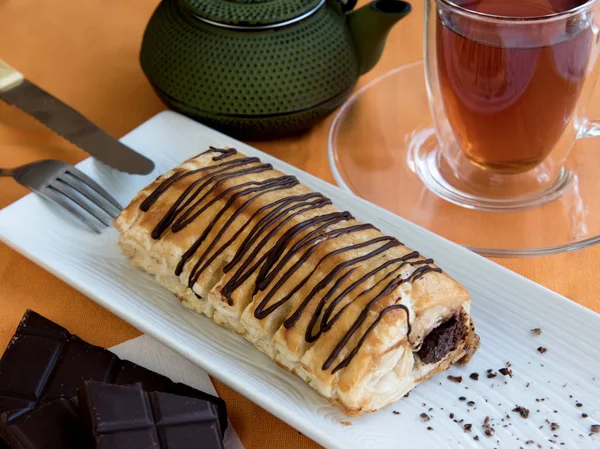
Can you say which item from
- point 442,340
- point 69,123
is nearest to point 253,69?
point 69,123

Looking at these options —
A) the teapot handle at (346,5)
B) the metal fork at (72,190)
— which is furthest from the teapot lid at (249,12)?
the metal fork at (72,190)

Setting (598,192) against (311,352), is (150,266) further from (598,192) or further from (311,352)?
(598,192)

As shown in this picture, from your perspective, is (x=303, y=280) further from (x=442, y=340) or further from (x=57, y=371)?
(x=57, y=371)

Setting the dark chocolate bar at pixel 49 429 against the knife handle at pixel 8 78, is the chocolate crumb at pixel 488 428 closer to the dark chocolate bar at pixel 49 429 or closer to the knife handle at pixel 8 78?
the dark chocolate bar at pixel 49 429

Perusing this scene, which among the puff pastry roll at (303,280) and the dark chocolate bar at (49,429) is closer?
the dark chocolate bar at (49,429)

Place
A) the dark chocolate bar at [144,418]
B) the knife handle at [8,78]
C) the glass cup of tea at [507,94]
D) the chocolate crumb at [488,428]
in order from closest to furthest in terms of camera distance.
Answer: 1. the dark chocolate bar at [144,418]
2. the chocolate crumb at [488,428]
3. the glass cup of tea at [507,94]
4. the knife handle at [8,78]

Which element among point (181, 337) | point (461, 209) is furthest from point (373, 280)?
point (461, 209)

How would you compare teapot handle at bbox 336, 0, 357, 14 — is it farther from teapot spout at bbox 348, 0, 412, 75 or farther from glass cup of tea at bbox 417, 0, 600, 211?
glass cup of tea at bbox 417, 0, 600, 211
